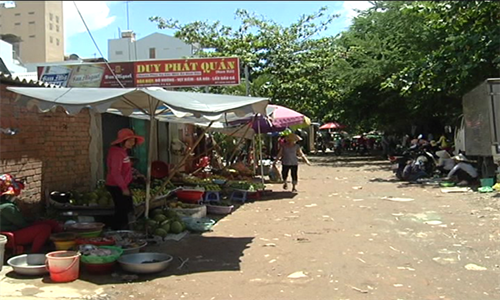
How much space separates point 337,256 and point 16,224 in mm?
4245

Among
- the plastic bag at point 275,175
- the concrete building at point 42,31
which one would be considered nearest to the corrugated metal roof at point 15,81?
the plastic bag at point 275,175

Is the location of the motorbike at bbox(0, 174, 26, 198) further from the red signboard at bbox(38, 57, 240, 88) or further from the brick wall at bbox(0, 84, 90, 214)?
the red signboard at bbox(38, 57, 240, 88)

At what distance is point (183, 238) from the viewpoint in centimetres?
752

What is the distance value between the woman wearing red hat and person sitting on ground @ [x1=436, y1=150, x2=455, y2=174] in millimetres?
11009

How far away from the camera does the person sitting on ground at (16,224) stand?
20.4 feet

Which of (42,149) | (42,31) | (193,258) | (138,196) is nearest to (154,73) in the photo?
(42,149)

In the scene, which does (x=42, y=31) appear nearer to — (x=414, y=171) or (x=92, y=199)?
(x=414, y=171)

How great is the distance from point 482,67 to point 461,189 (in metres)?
3.53

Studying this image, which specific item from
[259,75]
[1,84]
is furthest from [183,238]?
[259,75]

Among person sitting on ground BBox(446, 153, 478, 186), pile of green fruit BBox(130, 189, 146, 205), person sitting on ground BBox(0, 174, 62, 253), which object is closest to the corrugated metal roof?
person sitting on ground BBox(0, 174, 62, 253)

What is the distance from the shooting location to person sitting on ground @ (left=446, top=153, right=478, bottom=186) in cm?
1348

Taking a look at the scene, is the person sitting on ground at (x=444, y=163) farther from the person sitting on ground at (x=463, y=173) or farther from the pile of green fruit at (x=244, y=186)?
the pile of green fruit at (x=244, y=186)

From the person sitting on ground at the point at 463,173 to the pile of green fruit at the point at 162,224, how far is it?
9047 millimetres

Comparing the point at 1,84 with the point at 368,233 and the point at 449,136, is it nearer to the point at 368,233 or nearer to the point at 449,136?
the point at 368,233
